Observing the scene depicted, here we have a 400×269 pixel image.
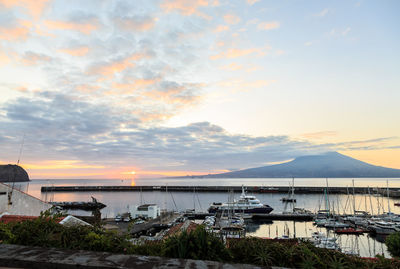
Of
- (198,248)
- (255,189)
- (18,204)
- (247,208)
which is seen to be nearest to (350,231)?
(247,208)

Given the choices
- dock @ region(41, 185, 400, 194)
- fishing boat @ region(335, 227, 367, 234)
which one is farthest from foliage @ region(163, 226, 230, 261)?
dock @ region(41, 185, 400, 194)

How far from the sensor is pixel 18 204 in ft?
54.8

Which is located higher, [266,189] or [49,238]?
[49,238]

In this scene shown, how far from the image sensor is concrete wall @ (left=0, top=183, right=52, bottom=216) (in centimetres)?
1547

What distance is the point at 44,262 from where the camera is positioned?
2770 millimetres

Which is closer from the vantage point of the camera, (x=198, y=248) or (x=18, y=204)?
(x=198, y=248)

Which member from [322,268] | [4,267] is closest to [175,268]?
[4,267]

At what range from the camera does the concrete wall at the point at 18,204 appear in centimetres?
1547

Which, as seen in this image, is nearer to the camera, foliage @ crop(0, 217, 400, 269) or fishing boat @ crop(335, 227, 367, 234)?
foliage @ crop(0, 217, 400, 269)

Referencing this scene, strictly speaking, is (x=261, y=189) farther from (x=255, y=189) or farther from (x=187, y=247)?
(x=187, y=247)

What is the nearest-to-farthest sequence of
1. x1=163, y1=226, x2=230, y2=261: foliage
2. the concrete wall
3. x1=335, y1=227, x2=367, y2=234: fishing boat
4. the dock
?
x1=163, y1=226, x2=230, y2=261: foliage, the concrete wall, x1=335, y1=227, x2=367, y2=234: fishing boat, the dock

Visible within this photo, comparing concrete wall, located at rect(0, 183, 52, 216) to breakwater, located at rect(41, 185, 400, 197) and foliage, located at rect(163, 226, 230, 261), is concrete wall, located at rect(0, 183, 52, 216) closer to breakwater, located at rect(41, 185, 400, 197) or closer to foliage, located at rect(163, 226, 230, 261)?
foliage, located at rect(163, 226, 230, 261)

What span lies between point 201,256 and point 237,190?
120 metres

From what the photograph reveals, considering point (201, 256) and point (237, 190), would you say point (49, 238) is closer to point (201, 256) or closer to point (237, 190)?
point (201, 256)
